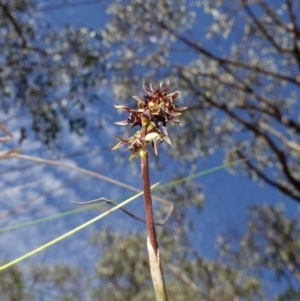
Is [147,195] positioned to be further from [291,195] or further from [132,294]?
[132,294]

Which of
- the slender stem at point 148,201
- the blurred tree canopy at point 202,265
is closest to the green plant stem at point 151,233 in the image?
the slender stem at point 148,201

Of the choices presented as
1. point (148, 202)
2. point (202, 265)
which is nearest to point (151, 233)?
point (148, 202)

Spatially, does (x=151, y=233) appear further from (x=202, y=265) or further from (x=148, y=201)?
(x=202, y=265)

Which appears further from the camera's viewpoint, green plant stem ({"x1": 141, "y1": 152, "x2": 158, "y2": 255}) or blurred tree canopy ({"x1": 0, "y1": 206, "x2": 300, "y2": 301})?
blurred tree canopy ({"x1": 0, "y1": 206, "x2": 300, "y2": 301})

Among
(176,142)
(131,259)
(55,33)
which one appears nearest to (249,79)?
(176,142)

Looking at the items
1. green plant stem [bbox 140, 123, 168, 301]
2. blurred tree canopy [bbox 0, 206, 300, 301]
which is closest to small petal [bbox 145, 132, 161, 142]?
green plant stem [bbox 140, 123, 168, 301]

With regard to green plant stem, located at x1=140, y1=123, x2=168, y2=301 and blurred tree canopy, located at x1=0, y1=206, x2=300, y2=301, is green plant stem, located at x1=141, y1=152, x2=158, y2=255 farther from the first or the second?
blurred tree canopy, located at x1=0, y1=206, x2=300, y2=301

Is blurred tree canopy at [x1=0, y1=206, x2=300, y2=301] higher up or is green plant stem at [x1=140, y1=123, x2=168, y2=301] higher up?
blurred tree canopy at [x1=0, y1=206, x2=300, y2=301]

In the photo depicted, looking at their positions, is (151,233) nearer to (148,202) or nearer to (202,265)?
(148,202)

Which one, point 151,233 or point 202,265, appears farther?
point 202,265

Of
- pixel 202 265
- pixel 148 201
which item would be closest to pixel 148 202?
pixel 148 201

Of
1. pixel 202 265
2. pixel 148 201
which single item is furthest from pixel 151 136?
pixel 202 265
